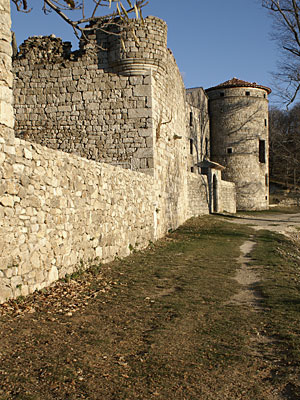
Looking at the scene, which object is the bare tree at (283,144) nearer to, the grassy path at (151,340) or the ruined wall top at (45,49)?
the ruined wall top at (45,49)

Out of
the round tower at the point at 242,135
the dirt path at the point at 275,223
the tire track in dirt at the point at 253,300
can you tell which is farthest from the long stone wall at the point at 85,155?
the round tower at the point at 242,135

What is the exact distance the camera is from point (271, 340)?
4242 millimetres

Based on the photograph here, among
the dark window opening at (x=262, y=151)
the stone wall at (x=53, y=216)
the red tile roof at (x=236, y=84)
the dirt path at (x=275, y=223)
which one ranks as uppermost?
the red tile roof at (x=236, y=84)

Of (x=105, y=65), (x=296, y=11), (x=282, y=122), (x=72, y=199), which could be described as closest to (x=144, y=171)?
(x=105, y=65)

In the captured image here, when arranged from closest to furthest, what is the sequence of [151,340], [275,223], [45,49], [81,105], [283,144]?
[151,340] → [81,105] → [45,49] → [275,223] → [283,144]

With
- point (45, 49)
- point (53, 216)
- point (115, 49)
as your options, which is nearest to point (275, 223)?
point (115, 49)

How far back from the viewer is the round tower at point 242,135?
3553 cm

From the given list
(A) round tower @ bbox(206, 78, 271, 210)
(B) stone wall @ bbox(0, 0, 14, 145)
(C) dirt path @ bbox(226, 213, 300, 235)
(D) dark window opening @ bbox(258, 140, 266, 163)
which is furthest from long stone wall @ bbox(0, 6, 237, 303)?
(D) dark window opening @ bbox(258, 140, 266, 163)

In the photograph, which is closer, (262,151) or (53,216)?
(53,216)

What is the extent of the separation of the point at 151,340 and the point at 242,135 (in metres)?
33.3

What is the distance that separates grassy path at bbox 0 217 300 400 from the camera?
3.15 meters

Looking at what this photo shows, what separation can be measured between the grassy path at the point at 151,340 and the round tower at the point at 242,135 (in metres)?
29.0

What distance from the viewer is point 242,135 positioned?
35594mm

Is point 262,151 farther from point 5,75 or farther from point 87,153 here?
point 5,75
